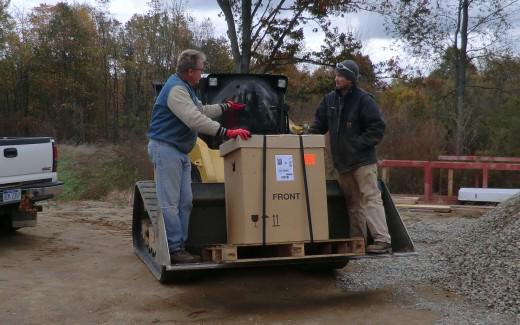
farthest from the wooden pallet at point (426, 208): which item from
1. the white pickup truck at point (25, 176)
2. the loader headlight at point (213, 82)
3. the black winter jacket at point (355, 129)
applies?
the white pickup truck at point (25, 176)

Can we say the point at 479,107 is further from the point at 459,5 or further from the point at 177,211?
the point at 177,211

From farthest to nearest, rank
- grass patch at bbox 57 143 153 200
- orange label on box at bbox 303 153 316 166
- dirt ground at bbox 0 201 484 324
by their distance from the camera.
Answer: grass patch at bbox 57 143 153 200 < orange label on box at bbox 303 153 316 166 < dirt ground at bbox 0 201 484 324

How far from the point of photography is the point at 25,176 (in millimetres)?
8008

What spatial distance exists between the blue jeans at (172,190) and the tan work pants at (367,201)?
165cm

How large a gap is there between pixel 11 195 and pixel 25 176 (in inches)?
16.0

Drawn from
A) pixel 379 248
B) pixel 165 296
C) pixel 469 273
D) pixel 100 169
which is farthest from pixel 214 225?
pixel 100 169

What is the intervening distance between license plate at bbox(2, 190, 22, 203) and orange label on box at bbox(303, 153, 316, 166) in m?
4.16

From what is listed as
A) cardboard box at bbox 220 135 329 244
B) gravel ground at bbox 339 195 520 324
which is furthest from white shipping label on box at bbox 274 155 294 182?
gravel ground at bbox 339 195 520 324

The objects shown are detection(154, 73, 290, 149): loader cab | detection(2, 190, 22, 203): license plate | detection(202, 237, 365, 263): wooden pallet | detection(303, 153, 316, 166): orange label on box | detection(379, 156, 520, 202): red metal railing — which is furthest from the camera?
detection(379, 156, 520, 202): red metal railing

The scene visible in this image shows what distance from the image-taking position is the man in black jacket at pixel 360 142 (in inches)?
233

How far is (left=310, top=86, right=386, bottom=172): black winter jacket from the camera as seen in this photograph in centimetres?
591

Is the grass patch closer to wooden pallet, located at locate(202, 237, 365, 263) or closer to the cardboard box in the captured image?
wooden pallet, located at locate(202, 237, 365, 263)

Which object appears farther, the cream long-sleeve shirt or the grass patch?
the grass patch

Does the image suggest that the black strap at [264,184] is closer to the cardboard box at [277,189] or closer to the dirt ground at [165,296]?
the cardboard box at [277,189]
